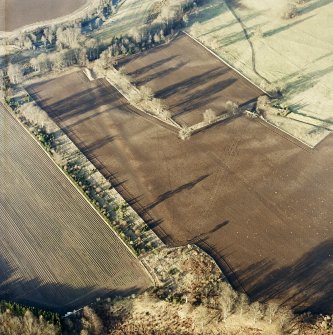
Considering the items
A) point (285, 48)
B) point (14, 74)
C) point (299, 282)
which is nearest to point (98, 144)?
point (14, 74)

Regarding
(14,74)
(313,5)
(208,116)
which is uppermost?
(313,5)

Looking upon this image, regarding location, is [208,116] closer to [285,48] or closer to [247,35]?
[285,48]

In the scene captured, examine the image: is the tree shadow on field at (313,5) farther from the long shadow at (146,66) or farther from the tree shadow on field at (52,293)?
the tree shadow on field at (52,293)

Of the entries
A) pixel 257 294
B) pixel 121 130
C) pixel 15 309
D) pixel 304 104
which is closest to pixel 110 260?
pixel 15 309

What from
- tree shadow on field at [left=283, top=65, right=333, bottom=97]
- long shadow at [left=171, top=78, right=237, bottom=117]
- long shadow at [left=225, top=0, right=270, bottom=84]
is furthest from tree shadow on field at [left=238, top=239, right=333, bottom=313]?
long shadow at [left=225, top=0, right=270, bottom=84]

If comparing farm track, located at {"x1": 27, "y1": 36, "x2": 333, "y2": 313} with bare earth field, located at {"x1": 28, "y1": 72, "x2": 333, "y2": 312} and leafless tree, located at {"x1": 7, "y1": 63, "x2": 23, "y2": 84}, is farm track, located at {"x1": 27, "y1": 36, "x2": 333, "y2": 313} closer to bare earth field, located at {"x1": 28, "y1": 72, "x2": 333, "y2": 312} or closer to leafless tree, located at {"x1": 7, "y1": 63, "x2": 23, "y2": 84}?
bare earth field, located at {"x1": 28, "y1": 72, "x2": 333, "y2": 312}

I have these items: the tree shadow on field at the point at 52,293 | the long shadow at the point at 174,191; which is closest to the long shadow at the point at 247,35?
the long shadow at the point at 174,191
